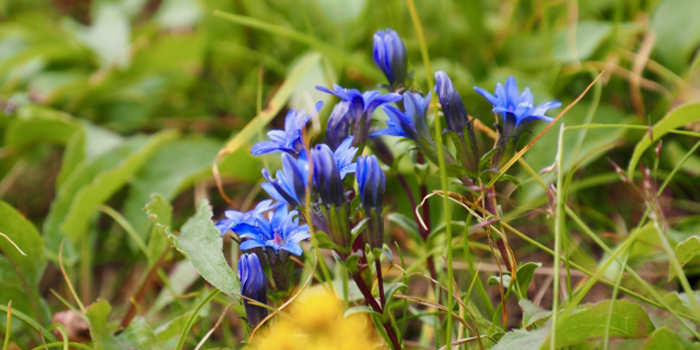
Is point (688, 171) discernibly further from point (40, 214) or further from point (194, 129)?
point (40, 214)

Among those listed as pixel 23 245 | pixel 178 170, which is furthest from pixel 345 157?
pixel 178 170

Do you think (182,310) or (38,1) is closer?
(182,310)

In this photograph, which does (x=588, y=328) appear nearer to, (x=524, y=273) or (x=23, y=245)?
(x=524, y=273)

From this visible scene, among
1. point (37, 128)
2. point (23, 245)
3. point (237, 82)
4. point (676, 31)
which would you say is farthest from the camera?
point (237, 82)

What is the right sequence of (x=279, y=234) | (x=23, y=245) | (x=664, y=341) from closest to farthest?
1. (x=664, y=341)
2. (x=279, y=234)
3. (x=23, y=245)

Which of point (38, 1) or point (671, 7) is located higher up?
point (38, 1)

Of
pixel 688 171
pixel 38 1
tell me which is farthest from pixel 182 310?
pixel 38 1

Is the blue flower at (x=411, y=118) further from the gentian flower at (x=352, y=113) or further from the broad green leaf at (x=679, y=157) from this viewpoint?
the broad green leaf at (x=679, y=157)
